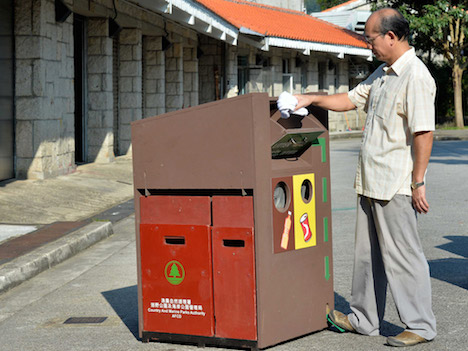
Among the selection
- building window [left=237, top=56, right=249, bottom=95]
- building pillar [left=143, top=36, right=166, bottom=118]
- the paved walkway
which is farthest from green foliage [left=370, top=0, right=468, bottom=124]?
the paved walkway

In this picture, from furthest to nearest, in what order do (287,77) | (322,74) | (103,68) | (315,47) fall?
(322,74), (287,77), (315,47), (103,68)

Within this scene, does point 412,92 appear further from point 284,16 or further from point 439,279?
point 284,16

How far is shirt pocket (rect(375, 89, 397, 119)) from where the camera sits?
4.73 metres

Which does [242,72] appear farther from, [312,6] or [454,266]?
[312,6]

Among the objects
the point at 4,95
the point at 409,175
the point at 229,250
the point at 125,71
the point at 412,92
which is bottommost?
the point at 229,250

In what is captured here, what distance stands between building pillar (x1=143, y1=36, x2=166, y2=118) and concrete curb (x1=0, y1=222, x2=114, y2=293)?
42.1ft

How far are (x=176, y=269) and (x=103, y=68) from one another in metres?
12.6

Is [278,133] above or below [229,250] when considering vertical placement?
above

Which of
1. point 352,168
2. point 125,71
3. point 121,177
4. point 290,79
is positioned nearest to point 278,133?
point 121,177

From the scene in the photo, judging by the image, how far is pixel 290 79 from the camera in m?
34.9

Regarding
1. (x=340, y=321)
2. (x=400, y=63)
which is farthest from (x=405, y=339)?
(x=400, y=63)

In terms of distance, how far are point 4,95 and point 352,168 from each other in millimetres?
7883

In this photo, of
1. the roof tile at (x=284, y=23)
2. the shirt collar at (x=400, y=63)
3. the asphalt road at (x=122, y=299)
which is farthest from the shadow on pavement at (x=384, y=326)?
the roof tile at (x=284, y=23)

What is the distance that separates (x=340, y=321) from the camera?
507 cm
